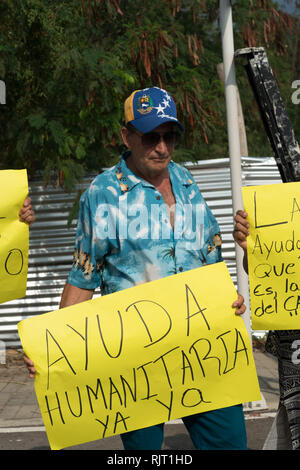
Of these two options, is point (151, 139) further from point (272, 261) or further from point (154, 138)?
point (272, 261)

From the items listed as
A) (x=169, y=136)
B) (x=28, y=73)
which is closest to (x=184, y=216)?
(x=169, y=136)

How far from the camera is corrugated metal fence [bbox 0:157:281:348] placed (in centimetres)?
963

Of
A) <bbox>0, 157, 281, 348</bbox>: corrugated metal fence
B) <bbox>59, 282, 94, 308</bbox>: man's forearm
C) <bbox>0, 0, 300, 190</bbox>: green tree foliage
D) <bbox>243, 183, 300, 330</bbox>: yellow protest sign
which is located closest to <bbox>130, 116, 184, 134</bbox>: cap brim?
<bbox>243, 183, 300, 330</bbox>: yellow protest sign

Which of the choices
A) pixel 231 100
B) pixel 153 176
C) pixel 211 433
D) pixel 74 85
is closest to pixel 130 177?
pixel 153 176

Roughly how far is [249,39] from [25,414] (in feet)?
17.0

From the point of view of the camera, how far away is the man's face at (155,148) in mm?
3152

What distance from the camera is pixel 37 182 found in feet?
31.0

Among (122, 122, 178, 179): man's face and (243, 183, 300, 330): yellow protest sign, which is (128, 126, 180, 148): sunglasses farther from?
(243, 183, 300, 330): yellow protest sign

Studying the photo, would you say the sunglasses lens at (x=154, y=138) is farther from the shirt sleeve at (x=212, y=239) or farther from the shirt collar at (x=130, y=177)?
the shirt sleeve at (x=212, y=239)

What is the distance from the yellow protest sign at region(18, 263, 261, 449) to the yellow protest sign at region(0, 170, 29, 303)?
679 mm

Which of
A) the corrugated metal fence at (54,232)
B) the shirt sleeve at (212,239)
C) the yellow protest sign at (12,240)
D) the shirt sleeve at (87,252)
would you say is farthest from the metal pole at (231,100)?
the corrugated metal fence at (54,232)

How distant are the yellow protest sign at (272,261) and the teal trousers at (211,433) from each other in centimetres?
40
